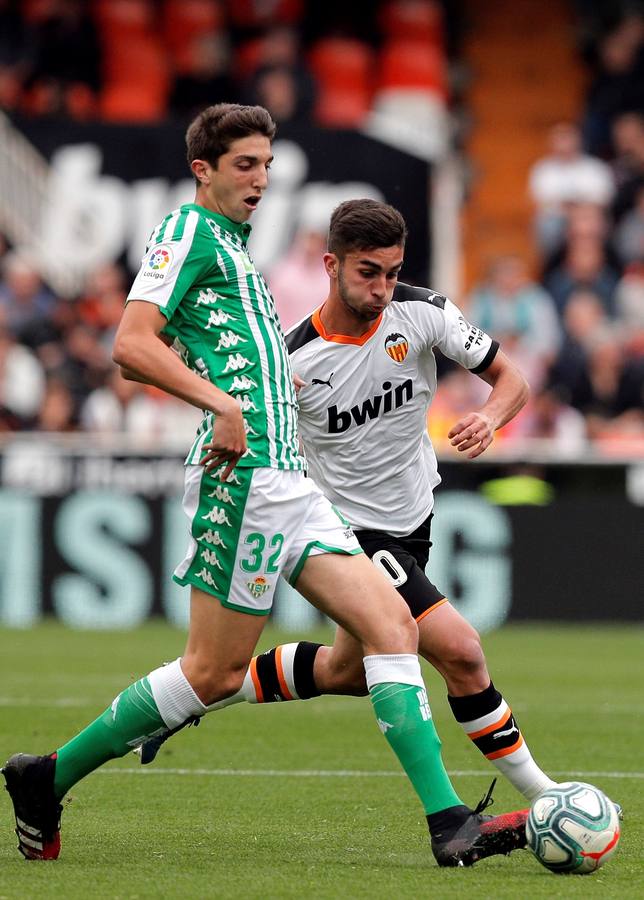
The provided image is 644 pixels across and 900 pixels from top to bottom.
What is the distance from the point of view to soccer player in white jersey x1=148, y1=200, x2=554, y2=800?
18.8ft

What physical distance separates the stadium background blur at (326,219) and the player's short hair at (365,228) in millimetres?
7789

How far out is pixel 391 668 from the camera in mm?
5230

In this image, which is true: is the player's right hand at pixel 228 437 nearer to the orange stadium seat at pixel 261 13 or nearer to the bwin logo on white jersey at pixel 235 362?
the bwin logo on white jersey at pixel 235 362

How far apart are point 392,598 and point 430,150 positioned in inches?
523

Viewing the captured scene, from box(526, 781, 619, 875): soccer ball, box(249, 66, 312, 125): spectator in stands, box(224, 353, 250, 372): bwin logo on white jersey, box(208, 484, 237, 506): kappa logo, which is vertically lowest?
box(526, 781, 619, 875): soccer ball

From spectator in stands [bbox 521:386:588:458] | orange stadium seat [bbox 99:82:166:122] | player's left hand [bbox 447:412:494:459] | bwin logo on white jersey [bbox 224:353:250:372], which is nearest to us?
bwin logo on white jersey [bbox 224:353:250:372]

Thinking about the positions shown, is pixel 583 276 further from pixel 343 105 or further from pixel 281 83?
pixel 343 105

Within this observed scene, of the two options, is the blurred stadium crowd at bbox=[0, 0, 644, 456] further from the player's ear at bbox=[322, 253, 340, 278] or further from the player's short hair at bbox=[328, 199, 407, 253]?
the player's short hair at bbox=[328, 199, 407, 253]

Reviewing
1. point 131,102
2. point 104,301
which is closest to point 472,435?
point 104,301

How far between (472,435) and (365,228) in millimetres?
747

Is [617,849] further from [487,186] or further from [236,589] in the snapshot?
[487,186]

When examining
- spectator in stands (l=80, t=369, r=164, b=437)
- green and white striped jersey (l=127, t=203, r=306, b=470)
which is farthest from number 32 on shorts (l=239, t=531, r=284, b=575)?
spectator in stands (l=80, t=369, r=164, b=437)

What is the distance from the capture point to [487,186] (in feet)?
65.5

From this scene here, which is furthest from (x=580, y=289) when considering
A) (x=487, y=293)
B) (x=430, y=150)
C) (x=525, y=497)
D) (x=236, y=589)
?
(x=236, y=589)
